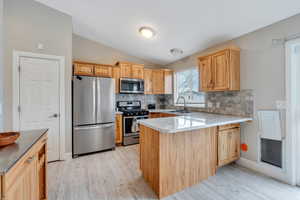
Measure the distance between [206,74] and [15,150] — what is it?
9.90 ft

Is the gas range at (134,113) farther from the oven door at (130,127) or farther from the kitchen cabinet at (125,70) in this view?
the kitchen cabinet at (125,70)

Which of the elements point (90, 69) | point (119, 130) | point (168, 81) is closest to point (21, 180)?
point (119, 130)

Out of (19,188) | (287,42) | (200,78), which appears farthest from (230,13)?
(19,188)

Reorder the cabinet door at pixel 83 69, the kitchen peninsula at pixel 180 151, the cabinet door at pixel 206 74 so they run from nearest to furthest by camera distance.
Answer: the kitchen peninsula at pixel 180 151 < the cabinet door at pixel 206 74 < the cabinet door at pixel 83 69

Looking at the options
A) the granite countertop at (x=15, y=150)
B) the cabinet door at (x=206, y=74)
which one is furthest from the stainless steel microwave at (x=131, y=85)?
the granite countertop at (x=15, y=150)

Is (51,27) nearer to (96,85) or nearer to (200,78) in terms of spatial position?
(96,85)

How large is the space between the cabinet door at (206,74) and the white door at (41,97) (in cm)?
301

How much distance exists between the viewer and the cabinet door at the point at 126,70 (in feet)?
13.4

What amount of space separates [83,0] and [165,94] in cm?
346

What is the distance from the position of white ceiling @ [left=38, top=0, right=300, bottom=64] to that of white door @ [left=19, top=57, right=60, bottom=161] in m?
1.24

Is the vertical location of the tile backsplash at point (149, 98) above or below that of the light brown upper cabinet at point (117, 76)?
below

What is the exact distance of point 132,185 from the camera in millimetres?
2088

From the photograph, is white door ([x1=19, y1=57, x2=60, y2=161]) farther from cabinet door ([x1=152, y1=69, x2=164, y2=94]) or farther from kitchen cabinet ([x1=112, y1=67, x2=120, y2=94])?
cabinet door ([x1=152, y1=69, x2=164, y2=94])

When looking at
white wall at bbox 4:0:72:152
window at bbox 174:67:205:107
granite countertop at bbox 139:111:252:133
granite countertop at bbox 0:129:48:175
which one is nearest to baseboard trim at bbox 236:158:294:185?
granite countertop at bbox 139:111:252:133
